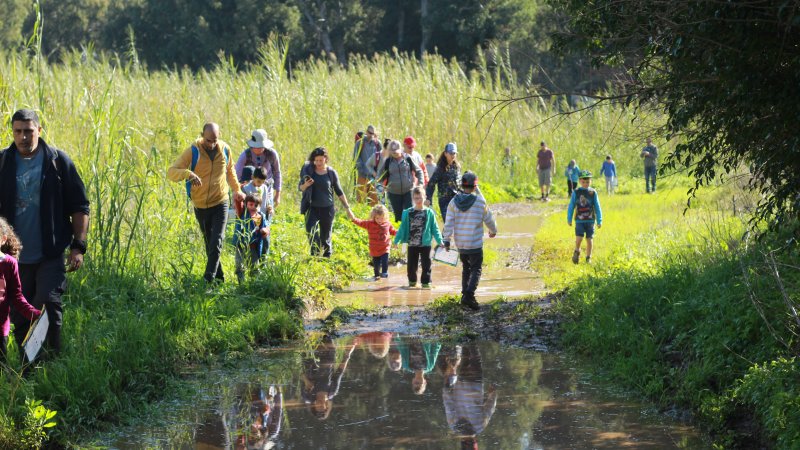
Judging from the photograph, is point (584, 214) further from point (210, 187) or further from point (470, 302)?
point (210, 187)

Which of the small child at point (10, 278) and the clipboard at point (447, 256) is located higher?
the small child at point (10, 278)

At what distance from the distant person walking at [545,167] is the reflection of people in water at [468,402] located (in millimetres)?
19716

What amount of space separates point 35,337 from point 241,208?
5713 millimetres

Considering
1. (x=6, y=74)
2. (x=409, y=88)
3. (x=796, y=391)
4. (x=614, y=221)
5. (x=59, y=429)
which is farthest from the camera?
(x=409, y=88)

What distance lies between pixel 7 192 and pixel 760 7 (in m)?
5.40

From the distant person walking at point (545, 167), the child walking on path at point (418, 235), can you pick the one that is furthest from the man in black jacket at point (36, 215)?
the distant person walking at point (545, 167)

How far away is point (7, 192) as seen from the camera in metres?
7.64

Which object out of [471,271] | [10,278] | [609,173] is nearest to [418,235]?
[471,271]

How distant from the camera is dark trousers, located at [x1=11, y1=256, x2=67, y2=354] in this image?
24.9 feet

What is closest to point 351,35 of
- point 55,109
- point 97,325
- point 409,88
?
point 409,88

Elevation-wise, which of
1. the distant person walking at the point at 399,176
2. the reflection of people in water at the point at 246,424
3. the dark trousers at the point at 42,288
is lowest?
the reflection of people in water at the point at 246,424

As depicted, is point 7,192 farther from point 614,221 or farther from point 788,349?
point 614,221

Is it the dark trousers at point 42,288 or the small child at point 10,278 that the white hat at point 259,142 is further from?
the small child at point 10,278

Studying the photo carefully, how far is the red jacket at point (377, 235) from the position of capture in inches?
565
